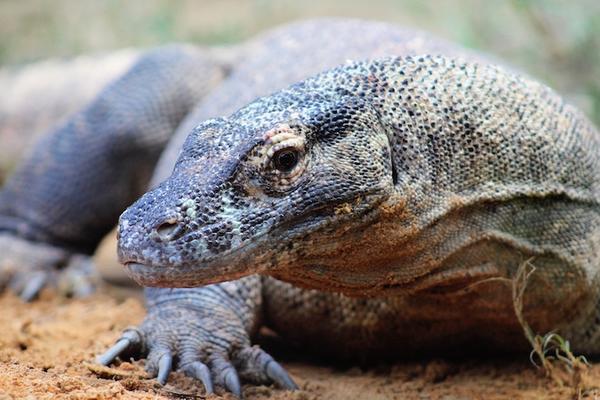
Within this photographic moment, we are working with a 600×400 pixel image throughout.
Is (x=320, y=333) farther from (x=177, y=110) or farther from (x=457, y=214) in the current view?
(x=177, y=110)

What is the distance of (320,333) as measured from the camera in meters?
3.68

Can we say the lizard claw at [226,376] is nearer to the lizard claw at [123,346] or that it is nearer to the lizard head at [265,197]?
the lizard claw at [123,346]

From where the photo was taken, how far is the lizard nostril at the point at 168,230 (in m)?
2.50

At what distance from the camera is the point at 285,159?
264 centimetres

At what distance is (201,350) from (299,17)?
8.01 meters

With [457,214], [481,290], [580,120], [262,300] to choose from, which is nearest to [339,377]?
[262,300]

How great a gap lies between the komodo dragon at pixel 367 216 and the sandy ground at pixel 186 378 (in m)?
0.09

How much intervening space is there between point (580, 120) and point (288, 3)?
7417 mm

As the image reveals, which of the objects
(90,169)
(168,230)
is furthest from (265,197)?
(90,169)

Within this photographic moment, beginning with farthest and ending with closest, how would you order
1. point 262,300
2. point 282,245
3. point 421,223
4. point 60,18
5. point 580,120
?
point 60,18 < point 262,300 < point 580,120 < point 421,223 < point 282,245

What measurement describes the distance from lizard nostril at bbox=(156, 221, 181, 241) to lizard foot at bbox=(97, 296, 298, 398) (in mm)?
788

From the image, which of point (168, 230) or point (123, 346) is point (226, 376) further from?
point (168, 230)

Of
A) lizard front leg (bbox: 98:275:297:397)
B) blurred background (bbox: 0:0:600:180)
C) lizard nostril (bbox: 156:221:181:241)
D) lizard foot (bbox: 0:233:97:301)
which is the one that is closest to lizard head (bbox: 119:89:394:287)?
lizard nostril (bbox: 156:221:181:241)

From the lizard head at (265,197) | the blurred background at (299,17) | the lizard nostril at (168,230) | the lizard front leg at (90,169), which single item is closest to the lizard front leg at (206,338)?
the lizard head at (265,197)
